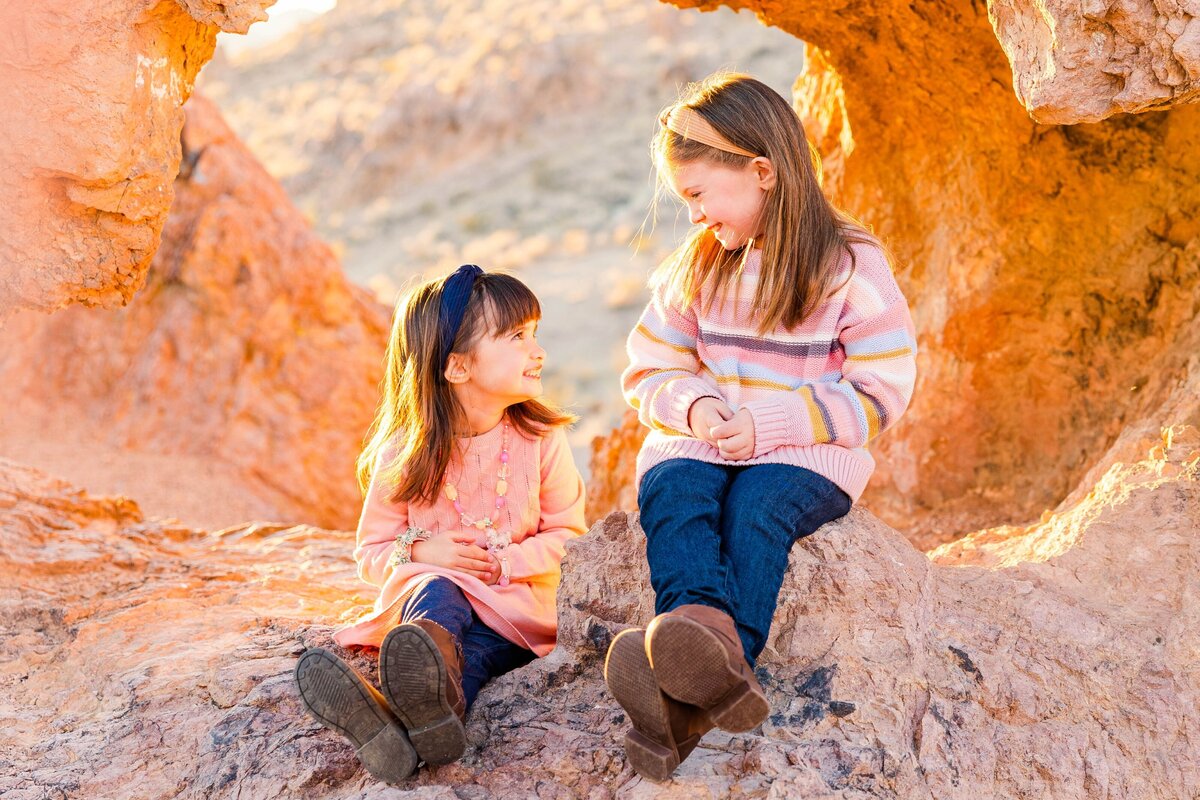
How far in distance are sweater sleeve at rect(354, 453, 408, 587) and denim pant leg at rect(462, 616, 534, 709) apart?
317mm

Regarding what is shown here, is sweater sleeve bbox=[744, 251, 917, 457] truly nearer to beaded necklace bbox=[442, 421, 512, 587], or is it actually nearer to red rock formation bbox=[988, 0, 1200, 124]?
red rock formation bbox=[988, 0, 1200, 124]

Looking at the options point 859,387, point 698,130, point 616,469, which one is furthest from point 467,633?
point 616,469

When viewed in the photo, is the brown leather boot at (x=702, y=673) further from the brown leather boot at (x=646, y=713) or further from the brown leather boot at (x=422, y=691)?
the brown leather boot at (x=422, y=691)

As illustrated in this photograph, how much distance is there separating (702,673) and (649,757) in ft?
0.70

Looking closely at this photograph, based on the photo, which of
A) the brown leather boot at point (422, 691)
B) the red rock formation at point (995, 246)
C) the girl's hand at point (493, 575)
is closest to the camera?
the brown leather boot at point (422, 691)

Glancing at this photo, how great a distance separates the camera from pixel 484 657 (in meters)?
2.77

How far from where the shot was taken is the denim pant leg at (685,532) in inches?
92.4

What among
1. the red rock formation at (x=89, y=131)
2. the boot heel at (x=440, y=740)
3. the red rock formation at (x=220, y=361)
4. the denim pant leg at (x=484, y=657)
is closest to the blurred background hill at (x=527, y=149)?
the red rock formation at (x=220, y=361)

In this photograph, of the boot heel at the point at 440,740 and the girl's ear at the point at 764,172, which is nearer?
the boot heel at the point at 440,740

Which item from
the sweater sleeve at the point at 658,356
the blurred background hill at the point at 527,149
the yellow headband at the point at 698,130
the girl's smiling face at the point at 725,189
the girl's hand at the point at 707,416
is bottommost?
the girl's hand at the point at 707,416

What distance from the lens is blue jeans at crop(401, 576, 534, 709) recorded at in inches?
105

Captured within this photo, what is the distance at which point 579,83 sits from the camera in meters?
20.4

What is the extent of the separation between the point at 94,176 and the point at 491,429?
138 centimetres

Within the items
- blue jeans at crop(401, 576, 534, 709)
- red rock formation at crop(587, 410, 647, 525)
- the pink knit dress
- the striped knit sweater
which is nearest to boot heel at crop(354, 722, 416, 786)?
blue jeans at crop(401, 576, 534, 709)
